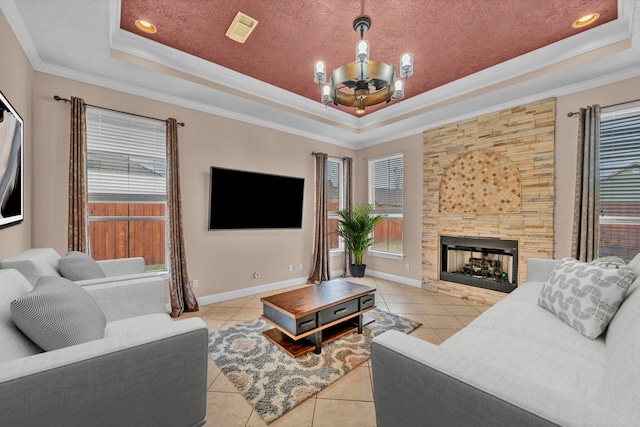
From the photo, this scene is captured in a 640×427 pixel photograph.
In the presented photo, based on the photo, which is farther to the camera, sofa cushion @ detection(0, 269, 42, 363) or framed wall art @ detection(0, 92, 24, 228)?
framed wall art @ detection(0, 92, 24, 228)

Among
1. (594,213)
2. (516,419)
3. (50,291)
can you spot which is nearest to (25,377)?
(50,291)

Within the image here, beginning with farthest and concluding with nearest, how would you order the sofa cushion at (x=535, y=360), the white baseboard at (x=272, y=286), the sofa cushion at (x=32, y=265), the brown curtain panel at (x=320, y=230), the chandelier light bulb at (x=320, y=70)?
the brown curtain panel at (x=320, y=230), the white baseboard at (x=272, y=286), the chandelier light bulb at (x=320, y=70), the sofa cushion at (x=32, y=265), the sofa cushion at (x=535, y=360)

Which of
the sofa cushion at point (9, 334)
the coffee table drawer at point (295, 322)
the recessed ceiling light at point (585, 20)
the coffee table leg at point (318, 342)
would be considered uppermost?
the recessed ceiling light at point (585, 20)

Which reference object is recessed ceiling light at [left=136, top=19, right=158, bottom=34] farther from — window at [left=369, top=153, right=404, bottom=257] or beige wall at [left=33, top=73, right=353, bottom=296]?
window at [left=369, top=153, right=404, bottom=257]

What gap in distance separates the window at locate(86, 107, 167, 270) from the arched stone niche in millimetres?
4076

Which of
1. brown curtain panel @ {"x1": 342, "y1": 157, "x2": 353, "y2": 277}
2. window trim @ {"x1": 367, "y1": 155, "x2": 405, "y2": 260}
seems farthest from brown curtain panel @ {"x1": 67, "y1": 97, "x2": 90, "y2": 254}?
window trim @ {"x1": 367, "y1": 155, "x2": 405, "y2": 260}

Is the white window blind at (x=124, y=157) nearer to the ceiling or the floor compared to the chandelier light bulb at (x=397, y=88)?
nearer to the floor

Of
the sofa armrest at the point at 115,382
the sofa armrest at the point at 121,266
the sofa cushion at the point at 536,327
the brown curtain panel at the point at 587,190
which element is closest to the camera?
the sofa armrest at the point at 115,382

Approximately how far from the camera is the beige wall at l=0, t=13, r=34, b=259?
1.92 metres

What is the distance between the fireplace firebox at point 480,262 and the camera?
3.61 m

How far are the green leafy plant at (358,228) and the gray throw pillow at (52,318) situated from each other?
13.4 ft

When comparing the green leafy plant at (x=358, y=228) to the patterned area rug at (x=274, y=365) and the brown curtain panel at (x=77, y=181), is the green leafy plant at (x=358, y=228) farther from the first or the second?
the brown curtain panel at (x=77, y=181)

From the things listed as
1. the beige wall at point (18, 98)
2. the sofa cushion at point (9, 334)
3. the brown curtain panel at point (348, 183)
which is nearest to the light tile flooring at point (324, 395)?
the sofa cushion at point (9, 334)

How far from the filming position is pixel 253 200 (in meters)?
4.03
